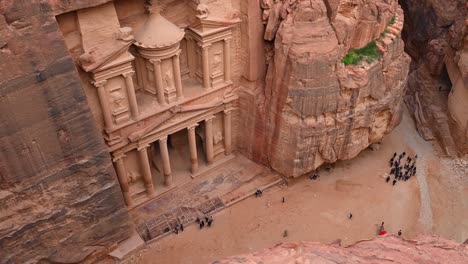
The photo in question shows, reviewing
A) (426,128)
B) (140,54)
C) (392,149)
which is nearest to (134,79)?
(140,54)

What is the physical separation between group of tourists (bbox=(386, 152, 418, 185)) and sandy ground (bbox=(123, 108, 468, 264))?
26cm

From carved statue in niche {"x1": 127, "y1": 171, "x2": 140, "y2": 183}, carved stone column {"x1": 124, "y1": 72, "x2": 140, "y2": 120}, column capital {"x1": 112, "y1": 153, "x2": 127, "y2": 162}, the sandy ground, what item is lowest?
the sandy ground

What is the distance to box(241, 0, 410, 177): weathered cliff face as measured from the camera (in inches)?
604

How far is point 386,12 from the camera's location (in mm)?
16609

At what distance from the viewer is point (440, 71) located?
21688mm

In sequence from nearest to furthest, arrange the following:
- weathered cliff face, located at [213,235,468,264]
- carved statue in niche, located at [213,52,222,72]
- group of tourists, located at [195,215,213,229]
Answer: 1. weathered cliff face, located at [213,235,468,264]
2. carved statue in niche, located at [213,52,222,72]
3. group of tourists, located at [195,215,213,229]

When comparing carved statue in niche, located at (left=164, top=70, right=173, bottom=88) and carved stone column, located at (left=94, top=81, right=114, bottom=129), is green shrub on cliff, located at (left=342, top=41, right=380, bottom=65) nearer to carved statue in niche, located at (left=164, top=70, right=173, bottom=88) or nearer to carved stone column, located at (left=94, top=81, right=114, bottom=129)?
carved statue in niche, located at (left=164, top=70, right=173, bottom=88)

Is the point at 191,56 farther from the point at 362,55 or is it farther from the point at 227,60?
the point at 362,55

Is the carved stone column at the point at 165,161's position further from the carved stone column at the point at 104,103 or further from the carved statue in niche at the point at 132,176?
the carved stone column at the point at 104,103

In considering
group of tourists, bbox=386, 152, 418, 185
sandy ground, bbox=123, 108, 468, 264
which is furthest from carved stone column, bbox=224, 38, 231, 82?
group of tourists, bbox=386, 152, 418, 185

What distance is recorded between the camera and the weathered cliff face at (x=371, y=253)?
577 cm

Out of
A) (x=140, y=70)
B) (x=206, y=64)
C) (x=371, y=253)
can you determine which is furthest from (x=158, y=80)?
(x=371, y=253)

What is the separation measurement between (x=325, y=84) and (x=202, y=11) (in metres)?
4.86

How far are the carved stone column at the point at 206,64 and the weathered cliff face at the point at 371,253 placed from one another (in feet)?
33.9
